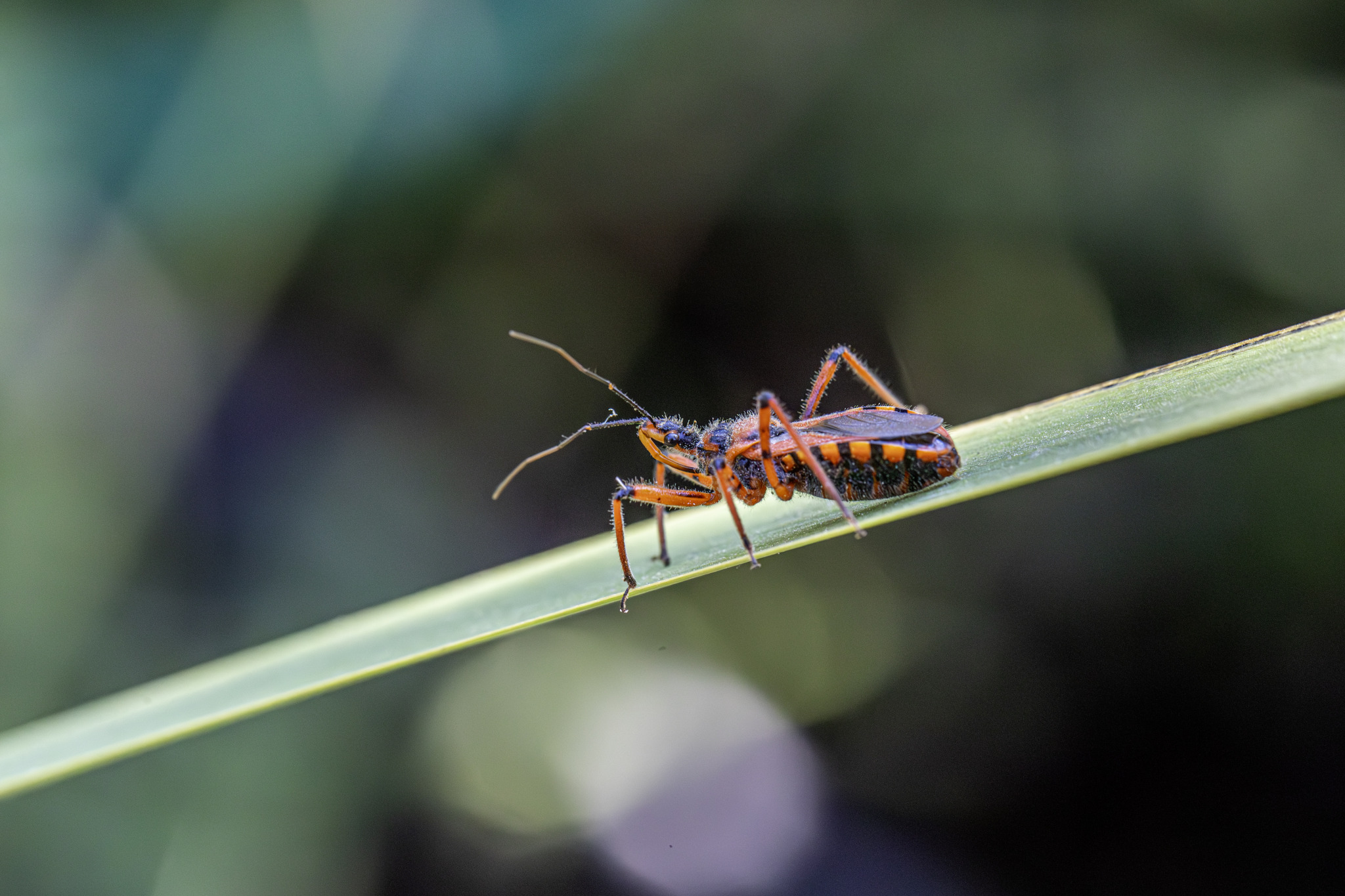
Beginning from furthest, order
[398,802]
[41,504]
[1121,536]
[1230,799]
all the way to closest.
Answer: [41,504]
[398,802]
[1121,536]
[1230,799]

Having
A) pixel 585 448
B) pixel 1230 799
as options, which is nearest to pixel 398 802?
pixel 585 448

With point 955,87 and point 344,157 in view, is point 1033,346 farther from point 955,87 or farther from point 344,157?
point 344,157

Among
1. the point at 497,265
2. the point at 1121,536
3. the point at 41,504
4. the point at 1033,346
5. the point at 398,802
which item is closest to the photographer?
the point at 1121,536

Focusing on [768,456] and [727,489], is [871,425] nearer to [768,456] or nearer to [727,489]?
[768,456]

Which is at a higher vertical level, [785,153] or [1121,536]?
[785,153]

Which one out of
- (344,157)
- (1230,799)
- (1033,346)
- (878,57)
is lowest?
(1230,799)

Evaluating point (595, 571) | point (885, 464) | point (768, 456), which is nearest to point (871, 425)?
point (885, 464)

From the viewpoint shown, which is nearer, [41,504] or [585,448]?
[41,504]
